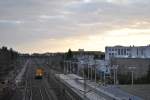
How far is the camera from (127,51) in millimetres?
114750

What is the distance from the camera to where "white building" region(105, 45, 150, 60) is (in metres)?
99.8

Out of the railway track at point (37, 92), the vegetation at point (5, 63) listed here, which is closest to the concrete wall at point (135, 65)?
the railway track at point (37, 92)

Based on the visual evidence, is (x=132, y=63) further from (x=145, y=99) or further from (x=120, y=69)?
(x=145, y=99)

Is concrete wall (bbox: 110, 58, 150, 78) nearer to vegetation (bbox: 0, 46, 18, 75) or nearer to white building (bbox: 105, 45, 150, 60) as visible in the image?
vegetation (bbox: 0, 46, 18, 75)

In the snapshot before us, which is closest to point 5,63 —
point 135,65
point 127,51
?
point 135,65

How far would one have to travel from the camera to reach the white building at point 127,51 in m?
99.8

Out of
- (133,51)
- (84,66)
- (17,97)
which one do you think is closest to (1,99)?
(17,97)

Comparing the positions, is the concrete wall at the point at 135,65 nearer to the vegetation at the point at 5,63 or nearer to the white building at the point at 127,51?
the vegetation at the point at 5,63

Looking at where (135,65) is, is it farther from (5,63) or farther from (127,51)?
(127,51)

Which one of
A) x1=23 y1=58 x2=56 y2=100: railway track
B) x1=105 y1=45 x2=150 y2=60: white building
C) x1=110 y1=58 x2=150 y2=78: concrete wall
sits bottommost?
x1=23 y1=58 x2=56 y2=100: railway track

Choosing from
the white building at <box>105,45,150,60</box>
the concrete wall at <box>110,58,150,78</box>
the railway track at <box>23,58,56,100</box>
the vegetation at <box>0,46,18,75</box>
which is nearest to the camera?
the railway track at <box>23,58,56,100</box>

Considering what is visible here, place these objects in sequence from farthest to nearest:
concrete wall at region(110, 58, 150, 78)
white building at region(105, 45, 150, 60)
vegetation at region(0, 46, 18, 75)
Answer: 1. white building at region(105, 45, 150, 60)
2. vegetation at region(0, 46, 18, 75)
3. concrete wall at region(110, 58, 150, 78)

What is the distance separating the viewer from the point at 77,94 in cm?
4666

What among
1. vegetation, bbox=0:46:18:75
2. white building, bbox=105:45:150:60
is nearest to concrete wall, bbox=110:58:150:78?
vegetation, bbox=0:46:18:75
